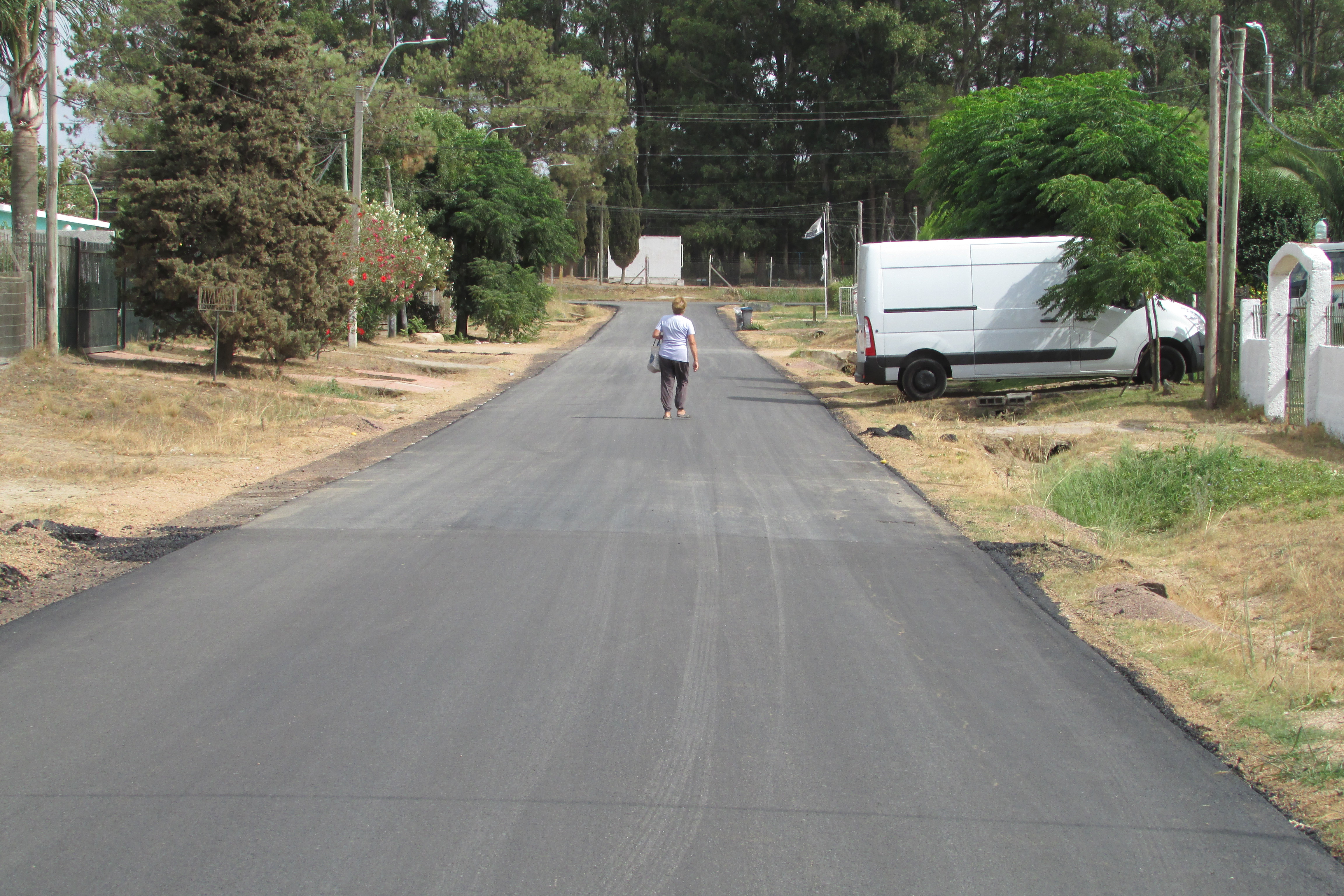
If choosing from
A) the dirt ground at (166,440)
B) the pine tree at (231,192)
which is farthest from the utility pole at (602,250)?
the pine tree at (231,192)

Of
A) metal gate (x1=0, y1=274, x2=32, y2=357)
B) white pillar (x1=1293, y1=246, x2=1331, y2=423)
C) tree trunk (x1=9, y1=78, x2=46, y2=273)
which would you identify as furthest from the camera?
tree trunk (x1=9, y1=78, x2=46, y2=273)

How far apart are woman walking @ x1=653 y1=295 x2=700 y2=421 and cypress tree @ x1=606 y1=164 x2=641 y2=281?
62.5 metres

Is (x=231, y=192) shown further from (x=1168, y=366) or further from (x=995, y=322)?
(x=1168, y=366)

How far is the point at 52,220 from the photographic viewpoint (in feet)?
65.0

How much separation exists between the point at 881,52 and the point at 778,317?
2652 centimetres

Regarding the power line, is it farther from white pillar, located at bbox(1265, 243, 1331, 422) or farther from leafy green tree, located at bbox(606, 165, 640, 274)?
leafy green tree, located at bbox(606, 165, 640, 274)

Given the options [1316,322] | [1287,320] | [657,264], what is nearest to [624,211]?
[657,264]

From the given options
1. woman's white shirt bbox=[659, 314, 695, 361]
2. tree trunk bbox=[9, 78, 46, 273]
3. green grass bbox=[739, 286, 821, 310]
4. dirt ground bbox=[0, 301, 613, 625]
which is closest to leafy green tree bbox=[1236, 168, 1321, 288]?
woman's white shirt bbox=[659, 314, 695, 361]

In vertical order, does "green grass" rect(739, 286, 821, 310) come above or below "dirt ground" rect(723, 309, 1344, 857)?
above

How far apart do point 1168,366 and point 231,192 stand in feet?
53.0

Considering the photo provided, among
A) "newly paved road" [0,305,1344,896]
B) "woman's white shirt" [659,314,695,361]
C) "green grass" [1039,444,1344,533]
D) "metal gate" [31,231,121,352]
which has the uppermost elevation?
"metal gate" [31,231,121,352]

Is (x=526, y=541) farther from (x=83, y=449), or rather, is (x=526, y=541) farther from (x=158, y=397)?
(x=158, y=397)

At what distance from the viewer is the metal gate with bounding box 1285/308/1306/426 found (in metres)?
15.3

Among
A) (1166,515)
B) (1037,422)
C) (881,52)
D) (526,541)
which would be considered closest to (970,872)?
(526,541)
